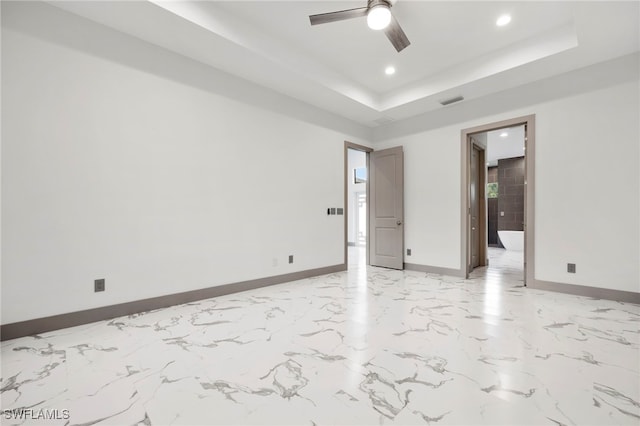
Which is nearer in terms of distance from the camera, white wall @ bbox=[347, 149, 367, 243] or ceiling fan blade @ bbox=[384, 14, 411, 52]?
ceiling fan blade @ bbox=[384, 14, 411, 52]

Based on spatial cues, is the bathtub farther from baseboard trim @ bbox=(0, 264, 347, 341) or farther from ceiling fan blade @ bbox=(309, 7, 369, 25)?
ceiling fan blade @ bbox=(309, 7, 369, 25)

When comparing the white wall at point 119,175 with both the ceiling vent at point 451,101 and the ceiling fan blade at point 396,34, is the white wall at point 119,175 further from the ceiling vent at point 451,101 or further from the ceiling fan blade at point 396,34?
the ceiling vent at point 451,101

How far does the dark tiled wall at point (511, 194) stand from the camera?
9.13 meters

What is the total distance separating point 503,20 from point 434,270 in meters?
3.60

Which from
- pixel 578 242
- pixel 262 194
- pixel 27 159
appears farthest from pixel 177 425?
pixel 578 242

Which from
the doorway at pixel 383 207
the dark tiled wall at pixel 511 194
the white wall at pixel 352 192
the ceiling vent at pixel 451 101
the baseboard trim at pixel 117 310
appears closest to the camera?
the baseboard trim at pixel 117 310

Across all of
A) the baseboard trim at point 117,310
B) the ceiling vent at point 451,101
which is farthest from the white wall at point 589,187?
the baseboard trim at point 117,310

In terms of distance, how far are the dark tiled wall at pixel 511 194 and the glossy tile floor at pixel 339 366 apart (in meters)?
7.06

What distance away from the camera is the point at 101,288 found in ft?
8.59

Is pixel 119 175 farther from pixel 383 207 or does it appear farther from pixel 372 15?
pixel 383 207

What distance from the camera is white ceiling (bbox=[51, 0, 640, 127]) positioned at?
2657 mm

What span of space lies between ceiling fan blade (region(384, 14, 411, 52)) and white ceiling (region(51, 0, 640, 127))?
0.30 metres

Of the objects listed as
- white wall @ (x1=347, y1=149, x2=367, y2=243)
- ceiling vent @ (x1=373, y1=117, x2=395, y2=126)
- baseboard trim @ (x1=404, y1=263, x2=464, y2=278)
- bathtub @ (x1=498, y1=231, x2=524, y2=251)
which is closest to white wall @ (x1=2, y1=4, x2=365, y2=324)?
ceiling vent @ (x1=373, y1=117, x2=395, y2=126)

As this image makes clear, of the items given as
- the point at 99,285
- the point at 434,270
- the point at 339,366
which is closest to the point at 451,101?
the point at 434,270
